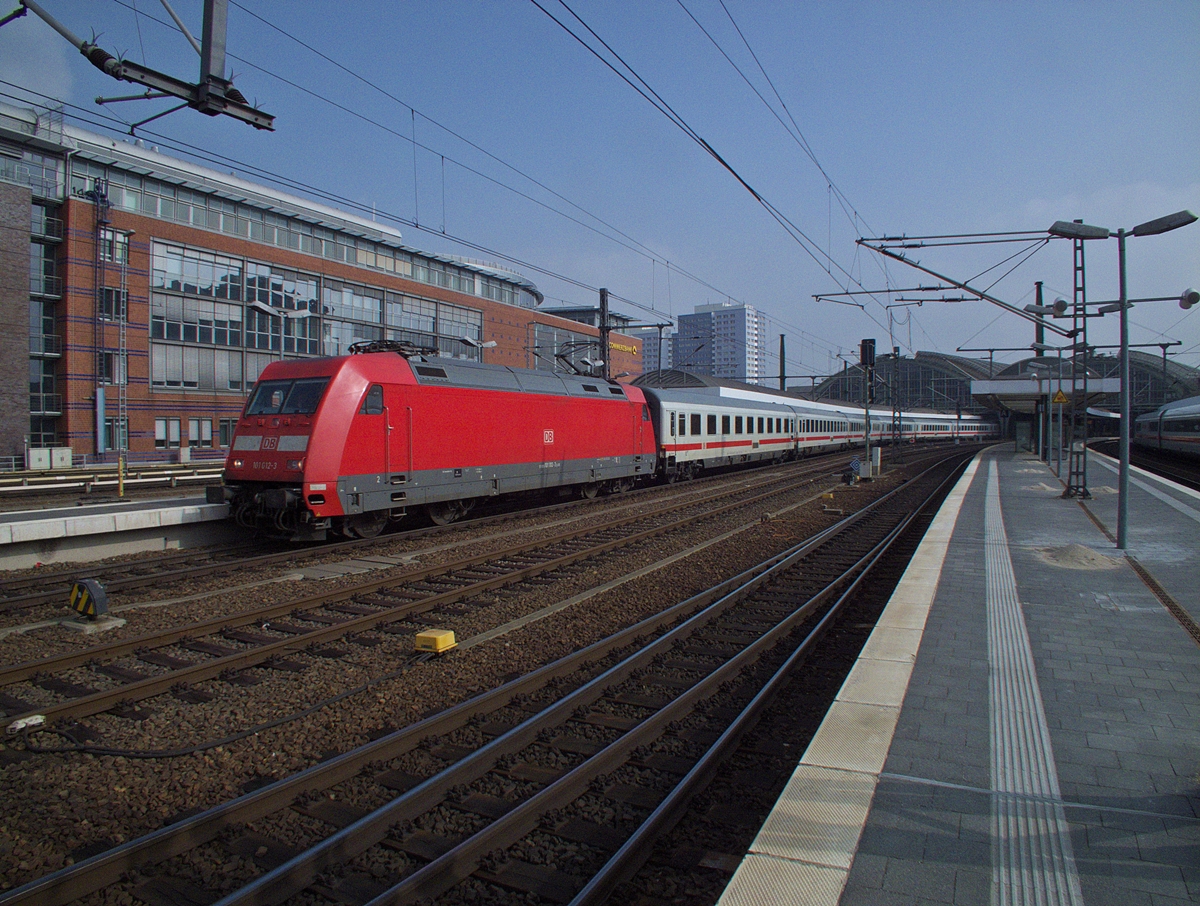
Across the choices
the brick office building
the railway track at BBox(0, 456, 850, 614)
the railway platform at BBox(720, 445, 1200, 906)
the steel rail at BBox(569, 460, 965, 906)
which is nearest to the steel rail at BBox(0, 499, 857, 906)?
the steel rail at BBox(569, 460, 965, 906)

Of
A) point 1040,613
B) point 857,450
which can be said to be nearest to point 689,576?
point 1040,613

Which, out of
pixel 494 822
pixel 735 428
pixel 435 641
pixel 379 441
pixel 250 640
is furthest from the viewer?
pixel 735 428

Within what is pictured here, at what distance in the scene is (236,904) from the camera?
307cm

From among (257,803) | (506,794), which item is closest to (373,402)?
(257,803)

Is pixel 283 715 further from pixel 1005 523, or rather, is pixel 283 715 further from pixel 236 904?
pixel 1005 523

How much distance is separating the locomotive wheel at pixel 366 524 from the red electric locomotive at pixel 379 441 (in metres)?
0.02

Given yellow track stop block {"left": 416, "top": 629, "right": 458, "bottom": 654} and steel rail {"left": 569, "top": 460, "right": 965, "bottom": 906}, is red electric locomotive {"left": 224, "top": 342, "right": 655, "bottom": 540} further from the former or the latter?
steel rail {"left": 569, "top": 460, "right": 965, "bottom": 906}

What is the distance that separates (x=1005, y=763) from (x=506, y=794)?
2.81 m

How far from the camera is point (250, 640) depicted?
7.00 metres

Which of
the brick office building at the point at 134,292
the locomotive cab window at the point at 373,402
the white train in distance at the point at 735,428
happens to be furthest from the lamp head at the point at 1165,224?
the brick office building at the point at 134,292

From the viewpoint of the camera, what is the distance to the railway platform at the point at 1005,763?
3.07 m

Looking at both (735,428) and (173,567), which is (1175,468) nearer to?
(735,428)

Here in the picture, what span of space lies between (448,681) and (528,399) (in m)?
10.2

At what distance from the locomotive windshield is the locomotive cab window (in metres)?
0.66
